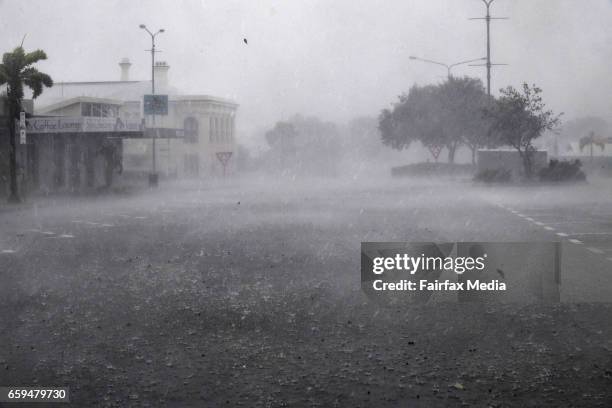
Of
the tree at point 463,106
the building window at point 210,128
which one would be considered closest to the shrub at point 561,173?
the tree at point 463,106

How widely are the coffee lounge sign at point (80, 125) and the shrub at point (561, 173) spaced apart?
25226 millimetres

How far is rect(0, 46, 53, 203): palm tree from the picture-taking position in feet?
Answer: 114

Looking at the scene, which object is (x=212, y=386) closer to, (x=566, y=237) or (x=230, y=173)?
(x=566, y=237)

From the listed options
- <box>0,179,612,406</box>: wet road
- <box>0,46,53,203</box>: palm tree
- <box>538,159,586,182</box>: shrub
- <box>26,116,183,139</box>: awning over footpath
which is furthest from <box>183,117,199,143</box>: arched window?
<box>0,179,612,406</box>: wet road

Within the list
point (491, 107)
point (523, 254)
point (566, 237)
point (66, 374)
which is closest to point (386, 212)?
point (566, 237)

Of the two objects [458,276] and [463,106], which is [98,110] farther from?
[458,276]

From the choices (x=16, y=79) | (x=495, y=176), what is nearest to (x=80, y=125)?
(x=16, y=79)

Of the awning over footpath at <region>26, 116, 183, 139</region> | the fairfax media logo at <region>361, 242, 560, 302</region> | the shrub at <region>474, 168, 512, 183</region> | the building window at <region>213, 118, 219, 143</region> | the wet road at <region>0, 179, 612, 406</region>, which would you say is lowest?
the wet road at <region>0, 179, 612, 406</region>

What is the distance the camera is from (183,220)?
72.8 ft

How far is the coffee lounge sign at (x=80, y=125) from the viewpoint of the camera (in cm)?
4262

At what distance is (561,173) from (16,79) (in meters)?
32.7

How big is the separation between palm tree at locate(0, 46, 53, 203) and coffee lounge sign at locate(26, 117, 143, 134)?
5.67m

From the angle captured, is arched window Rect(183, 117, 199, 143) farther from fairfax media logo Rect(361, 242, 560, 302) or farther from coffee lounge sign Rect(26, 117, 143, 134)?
fairfax media logo Rect(361, 242, 560, 302)

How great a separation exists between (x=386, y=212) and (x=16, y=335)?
57.2ft
